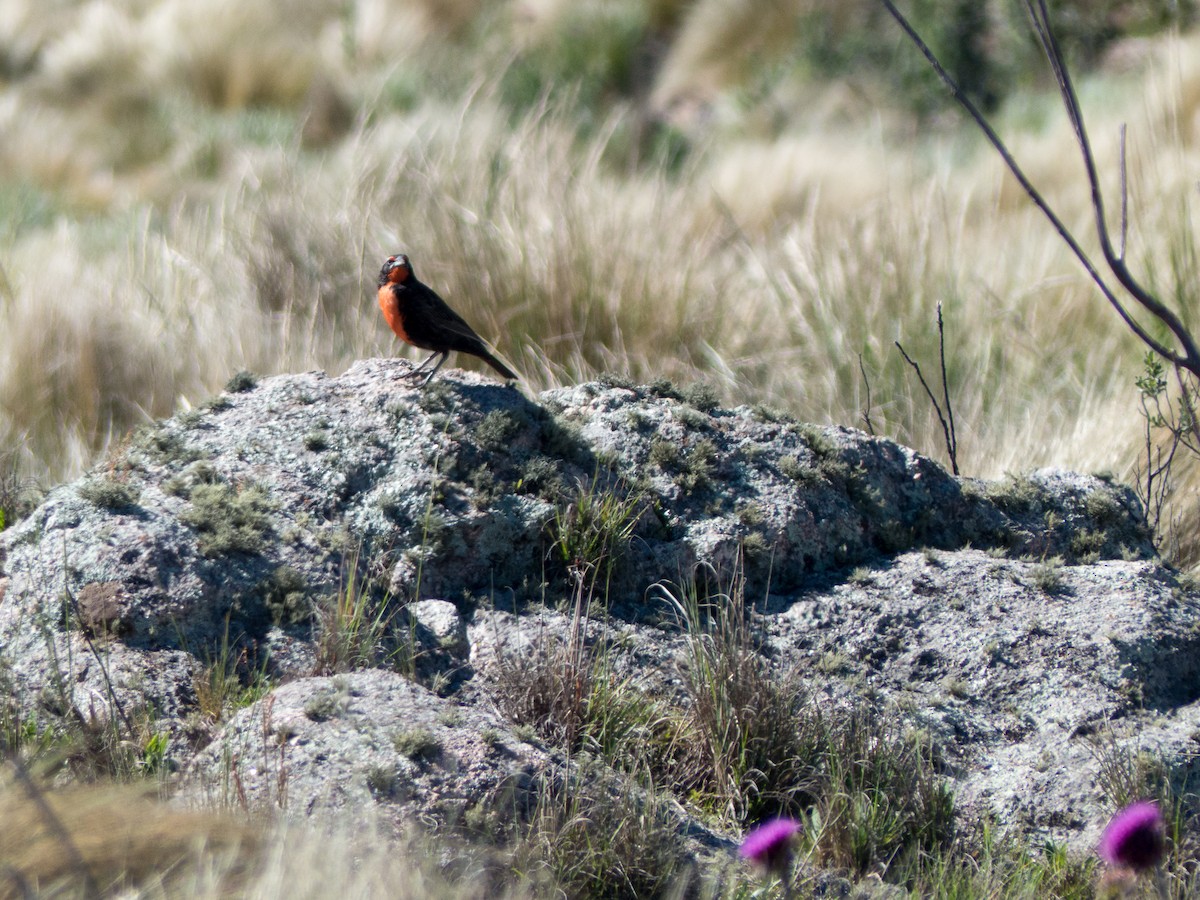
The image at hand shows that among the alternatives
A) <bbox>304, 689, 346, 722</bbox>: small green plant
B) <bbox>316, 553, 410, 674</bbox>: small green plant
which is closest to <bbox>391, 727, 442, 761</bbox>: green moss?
<bbox>304, 689, 346, 722</bbox>: small green plant

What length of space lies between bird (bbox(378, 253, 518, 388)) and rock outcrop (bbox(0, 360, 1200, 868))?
5.6 inches

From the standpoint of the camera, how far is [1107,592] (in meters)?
3.07

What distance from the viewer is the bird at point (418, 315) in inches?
136

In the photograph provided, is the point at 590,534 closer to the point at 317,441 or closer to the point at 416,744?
the point at 317,441

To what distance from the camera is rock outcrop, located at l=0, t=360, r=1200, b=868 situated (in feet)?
A: 8.45

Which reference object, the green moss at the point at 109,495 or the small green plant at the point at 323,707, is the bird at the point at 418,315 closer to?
the green moss at the point at 109,495

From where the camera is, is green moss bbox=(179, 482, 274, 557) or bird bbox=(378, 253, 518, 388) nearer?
green moss bbox=(179, 482, 274, 557)

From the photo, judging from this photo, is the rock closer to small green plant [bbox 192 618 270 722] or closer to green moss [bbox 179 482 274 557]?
small green plant [bbox 192 618 270 722]

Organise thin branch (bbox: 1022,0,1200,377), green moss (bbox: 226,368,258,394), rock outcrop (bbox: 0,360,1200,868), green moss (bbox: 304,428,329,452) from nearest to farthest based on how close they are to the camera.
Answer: thin branch (bbox: 1022,0,1200,377), rock outcrop (bbox: 0,360,1200,868), green moss (bbox: 304,428,329,452), green moss (bbox: 226,368,258,394)

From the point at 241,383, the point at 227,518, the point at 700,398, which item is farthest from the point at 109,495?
the point at 700,398

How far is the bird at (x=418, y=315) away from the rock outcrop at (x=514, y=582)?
0.14 m

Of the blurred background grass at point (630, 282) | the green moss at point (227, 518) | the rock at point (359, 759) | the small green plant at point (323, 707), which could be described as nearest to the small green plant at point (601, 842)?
the rock at point (359, 759)

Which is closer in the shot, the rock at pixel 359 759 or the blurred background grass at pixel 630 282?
the rock at pixel 359 759

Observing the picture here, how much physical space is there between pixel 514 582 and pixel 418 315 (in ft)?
2.83
